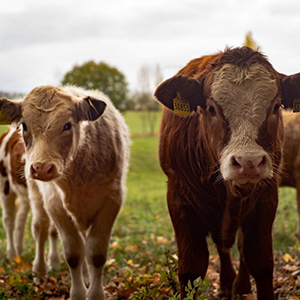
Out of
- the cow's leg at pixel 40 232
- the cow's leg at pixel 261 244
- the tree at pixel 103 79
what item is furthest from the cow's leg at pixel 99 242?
the tree at pixel 103 79

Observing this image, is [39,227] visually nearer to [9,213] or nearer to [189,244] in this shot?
[9,213]

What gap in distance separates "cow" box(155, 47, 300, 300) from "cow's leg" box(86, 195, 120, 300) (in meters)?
0.99

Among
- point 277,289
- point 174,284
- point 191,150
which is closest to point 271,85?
point 191,150

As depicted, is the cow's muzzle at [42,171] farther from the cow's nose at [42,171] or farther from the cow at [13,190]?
the cow at [13,190]

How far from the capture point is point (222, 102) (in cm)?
348

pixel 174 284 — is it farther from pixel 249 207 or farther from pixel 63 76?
pixel 63 76

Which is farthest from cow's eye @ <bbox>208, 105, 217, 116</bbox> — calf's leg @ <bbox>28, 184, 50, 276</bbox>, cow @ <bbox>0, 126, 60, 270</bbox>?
cow @ <bbox>0, 126, 60, 270</bbox>

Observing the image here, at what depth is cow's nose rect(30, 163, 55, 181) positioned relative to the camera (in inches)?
159

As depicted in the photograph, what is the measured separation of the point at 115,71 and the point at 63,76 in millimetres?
3676

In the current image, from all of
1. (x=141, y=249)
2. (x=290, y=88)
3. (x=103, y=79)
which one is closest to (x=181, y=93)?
(x=290, y=88)

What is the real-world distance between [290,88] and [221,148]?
774 millimetres

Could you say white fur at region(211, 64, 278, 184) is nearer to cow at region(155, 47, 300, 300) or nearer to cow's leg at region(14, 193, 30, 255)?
cow at region(155, 47, 300, 300)

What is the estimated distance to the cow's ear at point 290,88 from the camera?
3695 millimetres

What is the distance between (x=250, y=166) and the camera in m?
3.09
